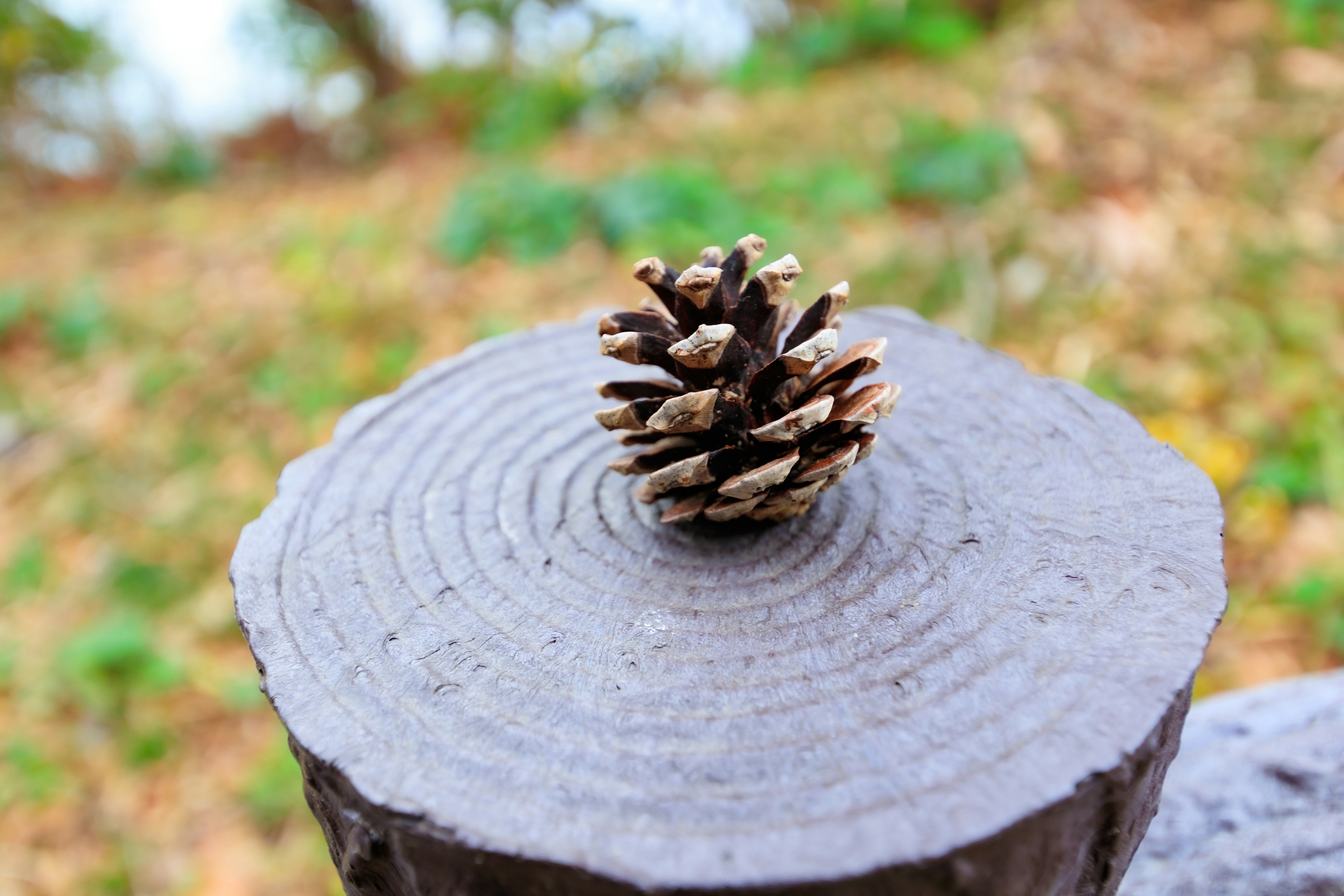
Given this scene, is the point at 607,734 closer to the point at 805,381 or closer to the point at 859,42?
the point at 805,381

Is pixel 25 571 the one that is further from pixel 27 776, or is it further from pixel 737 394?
pixel 737 394

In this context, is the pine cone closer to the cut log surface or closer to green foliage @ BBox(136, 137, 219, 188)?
the cut log surface

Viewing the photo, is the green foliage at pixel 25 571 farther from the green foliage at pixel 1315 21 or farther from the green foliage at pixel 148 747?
the green foliage at pixel 1315 21

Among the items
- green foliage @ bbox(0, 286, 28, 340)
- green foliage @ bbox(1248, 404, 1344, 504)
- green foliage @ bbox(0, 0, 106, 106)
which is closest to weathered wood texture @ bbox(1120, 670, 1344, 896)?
green foliage @ bbox(1248, 404, 1344, 504)

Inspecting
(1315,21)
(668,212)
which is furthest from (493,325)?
(1315,21)

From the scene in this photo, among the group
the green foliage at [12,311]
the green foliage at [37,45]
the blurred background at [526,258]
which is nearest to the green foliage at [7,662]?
the blurred background at [526,258]
